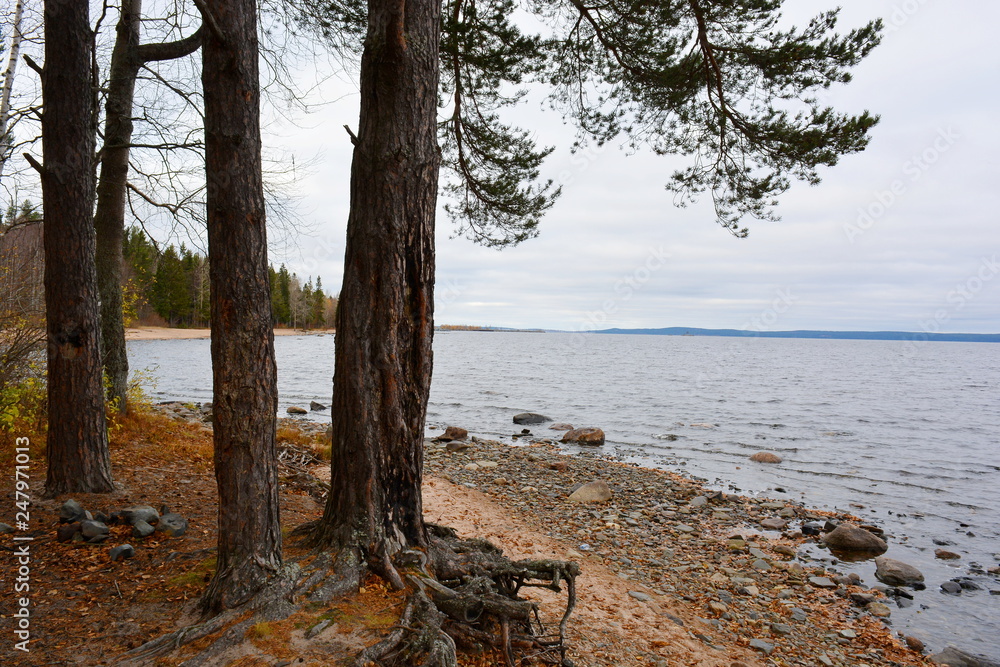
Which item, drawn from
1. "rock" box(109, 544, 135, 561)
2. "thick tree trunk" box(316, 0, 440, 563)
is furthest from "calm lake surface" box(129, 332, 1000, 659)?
"rock" box(109, 544, 135, 561)

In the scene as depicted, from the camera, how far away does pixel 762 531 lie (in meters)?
9.29

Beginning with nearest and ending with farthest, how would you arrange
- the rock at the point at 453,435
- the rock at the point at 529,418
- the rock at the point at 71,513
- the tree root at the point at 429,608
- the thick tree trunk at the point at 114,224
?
the tree root at the point at 429,608, the rock at the point at 71,513, the thick tree trunk at the point at 114,224, the rock at the point at 453,435, the rock at the point at 529,418

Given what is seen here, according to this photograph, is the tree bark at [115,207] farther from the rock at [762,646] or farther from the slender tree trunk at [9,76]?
the rock at [762,646]

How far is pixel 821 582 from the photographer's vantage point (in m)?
7.27

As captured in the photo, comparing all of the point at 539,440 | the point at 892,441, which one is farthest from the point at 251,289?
the point at 892,441

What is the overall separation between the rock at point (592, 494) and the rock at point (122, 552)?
288 inches

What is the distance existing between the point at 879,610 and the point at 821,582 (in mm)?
746

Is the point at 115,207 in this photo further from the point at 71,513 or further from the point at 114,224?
the point at 71,513

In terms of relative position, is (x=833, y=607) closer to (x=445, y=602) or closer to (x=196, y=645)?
(x=445, y=602)

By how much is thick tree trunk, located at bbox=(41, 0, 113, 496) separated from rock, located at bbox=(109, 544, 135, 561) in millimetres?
1712

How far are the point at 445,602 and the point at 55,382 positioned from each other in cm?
486

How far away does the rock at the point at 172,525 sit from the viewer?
196 inches
